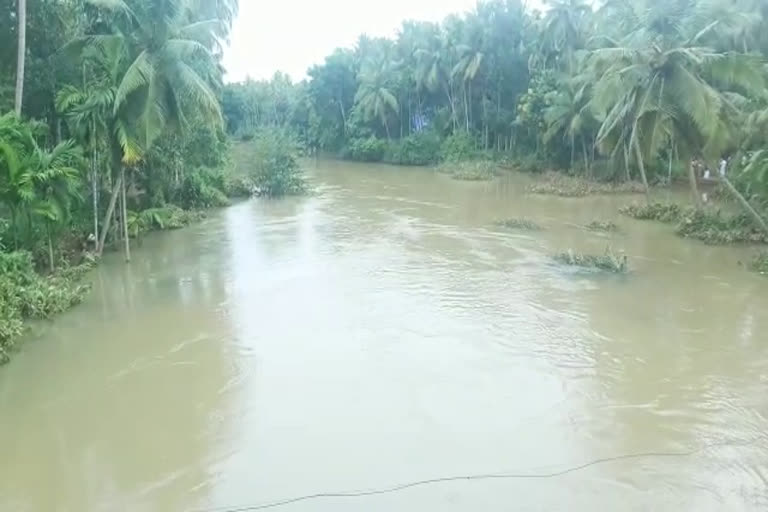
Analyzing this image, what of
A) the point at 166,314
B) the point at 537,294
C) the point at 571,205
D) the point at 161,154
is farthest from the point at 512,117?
the point at 166,314

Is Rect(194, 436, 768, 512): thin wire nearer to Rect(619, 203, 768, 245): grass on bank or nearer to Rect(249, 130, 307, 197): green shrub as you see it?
Rect(619, 203, 768, 245): grass on bank

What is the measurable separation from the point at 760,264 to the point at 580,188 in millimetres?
12011

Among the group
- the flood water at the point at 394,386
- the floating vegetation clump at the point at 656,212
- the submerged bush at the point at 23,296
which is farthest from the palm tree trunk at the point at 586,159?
the submerged bush at the point at 23,296

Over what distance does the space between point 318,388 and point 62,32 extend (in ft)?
35.1

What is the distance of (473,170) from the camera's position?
102 ft

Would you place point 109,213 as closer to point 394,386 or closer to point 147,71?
point 147,71

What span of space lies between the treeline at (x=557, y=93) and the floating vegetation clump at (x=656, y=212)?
1350 mm

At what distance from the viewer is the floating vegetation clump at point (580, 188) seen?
24.7 metres

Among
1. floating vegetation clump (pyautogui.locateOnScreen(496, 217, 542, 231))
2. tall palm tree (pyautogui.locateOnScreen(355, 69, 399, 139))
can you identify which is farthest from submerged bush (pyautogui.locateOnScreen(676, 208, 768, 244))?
tall palm tree (pyautogui.locateOnScreen(355, 69, 399, 139))

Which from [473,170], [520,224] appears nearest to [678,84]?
[520,224]

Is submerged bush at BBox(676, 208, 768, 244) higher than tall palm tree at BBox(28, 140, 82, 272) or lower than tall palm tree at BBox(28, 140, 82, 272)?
lower

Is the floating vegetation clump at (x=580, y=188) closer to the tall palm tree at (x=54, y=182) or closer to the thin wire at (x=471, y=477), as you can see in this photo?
the tall palm tree at (x=54, y=182)

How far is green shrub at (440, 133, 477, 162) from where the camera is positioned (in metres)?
35.2

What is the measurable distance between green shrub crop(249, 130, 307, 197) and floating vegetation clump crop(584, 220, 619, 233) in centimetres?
1175
